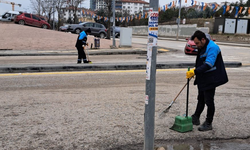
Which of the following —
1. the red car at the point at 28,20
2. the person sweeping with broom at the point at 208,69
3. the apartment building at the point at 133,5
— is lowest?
the person sweeping with broom at the point at 208,69

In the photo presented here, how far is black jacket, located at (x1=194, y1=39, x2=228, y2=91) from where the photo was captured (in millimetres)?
4031

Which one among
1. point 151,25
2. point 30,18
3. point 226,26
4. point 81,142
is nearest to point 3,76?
point 81,142

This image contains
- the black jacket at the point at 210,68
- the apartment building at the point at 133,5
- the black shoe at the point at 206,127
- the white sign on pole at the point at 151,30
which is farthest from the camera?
the apartment building at the point at 133,5

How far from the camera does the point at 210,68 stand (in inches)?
161

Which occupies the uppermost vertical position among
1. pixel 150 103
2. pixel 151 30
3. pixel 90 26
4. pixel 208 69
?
pixel 90 26

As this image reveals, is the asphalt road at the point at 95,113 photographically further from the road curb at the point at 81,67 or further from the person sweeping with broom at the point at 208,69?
the road curb at the point at 81,67

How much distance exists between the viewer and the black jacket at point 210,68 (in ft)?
13.2

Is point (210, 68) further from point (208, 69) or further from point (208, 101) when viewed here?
point (208, 101)

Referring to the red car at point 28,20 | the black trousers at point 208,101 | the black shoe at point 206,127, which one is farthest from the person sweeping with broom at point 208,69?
the red car at point 28,20

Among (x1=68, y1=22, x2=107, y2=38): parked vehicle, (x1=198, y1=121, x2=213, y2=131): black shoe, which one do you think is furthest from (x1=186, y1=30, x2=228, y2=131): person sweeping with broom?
(x1=68, y1=22, x2=107, y2=38): parked vehicle

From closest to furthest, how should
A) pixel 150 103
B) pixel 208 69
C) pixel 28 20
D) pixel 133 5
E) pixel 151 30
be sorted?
pixel 151 30 → pixel 150 103 → pixel 208 69 → pixel 28 20 → pixel 133 5

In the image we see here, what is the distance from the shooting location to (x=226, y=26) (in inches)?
1580

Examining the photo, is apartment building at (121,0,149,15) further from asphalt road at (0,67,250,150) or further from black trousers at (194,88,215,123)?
black trousers at (194,88,215,123)

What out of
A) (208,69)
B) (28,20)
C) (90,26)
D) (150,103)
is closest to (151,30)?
(150,103)
